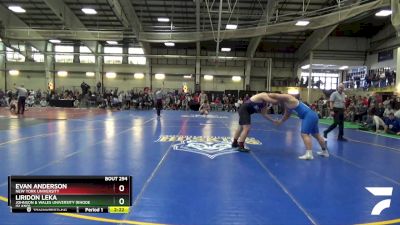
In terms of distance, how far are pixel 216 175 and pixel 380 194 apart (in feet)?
7.96

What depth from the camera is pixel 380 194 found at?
5172 millimetres

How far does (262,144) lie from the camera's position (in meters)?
9.96

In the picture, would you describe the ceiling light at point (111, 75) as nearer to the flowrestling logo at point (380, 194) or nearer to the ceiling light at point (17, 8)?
the ceiling light at point (17, 8)

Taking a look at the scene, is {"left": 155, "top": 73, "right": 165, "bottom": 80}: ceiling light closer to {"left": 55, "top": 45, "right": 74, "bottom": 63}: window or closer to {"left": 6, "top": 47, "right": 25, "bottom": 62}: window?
{"left": 55, "top": 45, "right": 74, "bottom": 63}: window

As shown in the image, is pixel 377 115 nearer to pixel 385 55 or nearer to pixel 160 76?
pixel 385 55

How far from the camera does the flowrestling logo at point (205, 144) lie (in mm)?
8351

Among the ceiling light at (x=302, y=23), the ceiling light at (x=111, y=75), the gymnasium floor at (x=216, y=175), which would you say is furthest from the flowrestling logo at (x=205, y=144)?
Answer: the ceiling light at (x=111, y=75)

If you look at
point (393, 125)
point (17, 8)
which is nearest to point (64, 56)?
point (17, 8)

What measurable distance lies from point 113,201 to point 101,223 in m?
1.34

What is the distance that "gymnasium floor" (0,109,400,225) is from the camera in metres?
4.09

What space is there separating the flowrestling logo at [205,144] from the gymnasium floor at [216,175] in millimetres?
24
